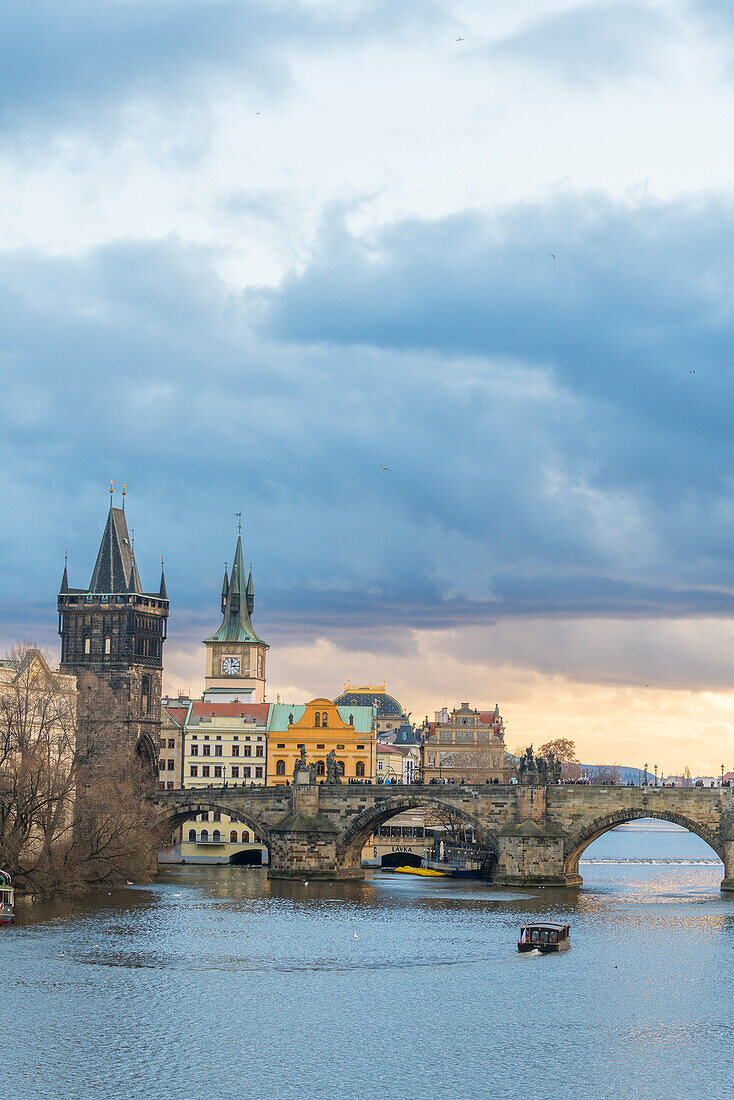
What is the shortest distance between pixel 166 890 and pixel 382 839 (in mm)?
48177

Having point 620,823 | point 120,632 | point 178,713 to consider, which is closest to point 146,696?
point 120,632

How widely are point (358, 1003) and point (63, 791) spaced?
35.4 meters

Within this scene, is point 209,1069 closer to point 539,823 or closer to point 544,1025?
point 544,1025

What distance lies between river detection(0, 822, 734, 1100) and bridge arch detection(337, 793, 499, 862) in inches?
698

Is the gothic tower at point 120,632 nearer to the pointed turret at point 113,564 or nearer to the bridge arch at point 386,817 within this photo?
the pointed turret at point 113,564

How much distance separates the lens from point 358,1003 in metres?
60.6

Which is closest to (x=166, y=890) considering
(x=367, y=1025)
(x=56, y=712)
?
(x=56, y=712)

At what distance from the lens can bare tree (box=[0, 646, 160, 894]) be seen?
293 ft

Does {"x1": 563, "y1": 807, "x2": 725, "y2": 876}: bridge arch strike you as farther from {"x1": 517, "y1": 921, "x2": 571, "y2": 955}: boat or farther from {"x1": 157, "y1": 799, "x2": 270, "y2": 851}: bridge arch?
{"x1": 517, "y1": 921, "x2": 571, "y2": 955}: boat

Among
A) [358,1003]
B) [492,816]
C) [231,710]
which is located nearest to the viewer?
[358,1003]

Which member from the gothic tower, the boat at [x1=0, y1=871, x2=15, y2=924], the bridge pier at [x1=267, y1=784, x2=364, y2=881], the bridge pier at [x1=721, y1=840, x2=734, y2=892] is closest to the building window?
the gothic tower

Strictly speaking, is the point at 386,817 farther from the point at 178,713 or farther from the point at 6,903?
the point at 178,713

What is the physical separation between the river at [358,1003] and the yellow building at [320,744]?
211 feet

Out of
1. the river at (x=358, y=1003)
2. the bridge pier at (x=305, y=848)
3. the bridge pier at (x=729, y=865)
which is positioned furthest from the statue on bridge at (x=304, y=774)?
the bridge pier at (x=729, y=865)
